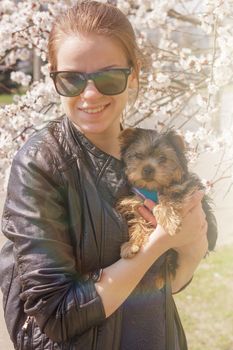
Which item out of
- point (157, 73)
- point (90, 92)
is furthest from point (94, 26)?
point (157, 73)

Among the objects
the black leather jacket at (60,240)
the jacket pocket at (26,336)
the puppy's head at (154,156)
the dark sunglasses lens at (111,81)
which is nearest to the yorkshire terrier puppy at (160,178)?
the puppy's head at (154,156)

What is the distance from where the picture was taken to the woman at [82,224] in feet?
4.83

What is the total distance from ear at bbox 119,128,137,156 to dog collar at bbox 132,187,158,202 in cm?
16

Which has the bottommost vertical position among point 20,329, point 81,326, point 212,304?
point 212,304

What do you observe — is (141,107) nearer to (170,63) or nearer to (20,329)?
(170,63)

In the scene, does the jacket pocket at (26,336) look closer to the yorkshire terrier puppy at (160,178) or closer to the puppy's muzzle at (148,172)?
the yorkshire terrier puppy at (160,178)

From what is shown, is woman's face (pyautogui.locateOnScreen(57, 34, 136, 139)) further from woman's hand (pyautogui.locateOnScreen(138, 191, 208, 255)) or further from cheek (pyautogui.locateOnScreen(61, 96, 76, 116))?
woman's hand (pyautogui.locateOnScreen(138, 191, 208, 255))

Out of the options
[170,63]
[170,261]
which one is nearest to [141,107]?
[170,63]

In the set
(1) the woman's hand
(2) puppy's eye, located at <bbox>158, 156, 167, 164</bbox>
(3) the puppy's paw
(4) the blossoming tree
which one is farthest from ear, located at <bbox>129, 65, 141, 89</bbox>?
(4) the blossoming tree

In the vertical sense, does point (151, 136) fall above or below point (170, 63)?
above

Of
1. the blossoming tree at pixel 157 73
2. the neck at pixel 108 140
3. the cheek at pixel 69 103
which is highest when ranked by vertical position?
the cheek at pixel 69 103

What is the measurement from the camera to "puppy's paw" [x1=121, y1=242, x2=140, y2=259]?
5.18 ft

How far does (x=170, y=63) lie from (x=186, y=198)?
10.6ft

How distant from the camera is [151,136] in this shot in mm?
2082
